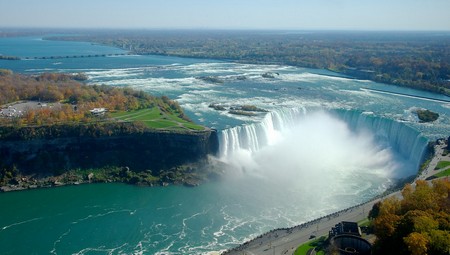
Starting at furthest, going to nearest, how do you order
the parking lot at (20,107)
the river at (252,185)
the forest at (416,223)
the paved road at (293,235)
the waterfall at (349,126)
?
the parking lot at (20,107) → the waterfall at (349,126) → the river at (252,185) → the paved road at (293,235) → the forest at (416,223)

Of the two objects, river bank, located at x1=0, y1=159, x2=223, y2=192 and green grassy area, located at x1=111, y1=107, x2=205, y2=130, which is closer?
river bank, located at x1=0, y1=159, x2=223, y2=192

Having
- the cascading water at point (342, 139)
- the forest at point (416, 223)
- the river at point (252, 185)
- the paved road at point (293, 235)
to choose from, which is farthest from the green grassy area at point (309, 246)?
the cascading water at point (342, 139)

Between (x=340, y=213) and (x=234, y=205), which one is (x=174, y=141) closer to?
(x=234, y=205)

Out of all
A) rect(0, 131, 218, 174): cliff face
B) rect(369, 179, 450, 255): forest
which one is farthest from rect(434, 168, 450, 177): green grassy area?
rect(0, 131, 218, 174): cliff face

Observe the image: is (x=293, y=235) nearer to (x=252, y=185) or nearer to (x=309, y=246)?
(x=309, y=246)

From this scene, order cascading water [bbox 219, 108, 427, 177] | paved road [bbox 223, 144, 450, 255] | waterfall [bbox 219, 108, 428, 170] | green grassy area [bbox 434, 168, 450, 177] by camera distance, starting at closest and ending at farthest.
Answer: paved road [bbox 223, 144, 450, 255] < green grassy area [bbox 434, 168, 450, 177] < cascading water [bbox 219, 108, 427, 177] < waterfall [bbox 219, 108, 428, 170]

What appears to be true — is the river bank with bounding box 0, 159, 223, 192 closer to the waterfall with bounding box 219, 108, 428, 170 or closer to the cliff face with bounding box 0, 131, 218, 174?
the cliff face with bounding box 0, 131, 218, 174

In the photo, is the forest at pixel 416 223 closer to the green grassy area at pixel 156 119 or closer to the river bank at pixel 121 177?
the river bank at pixel 121 177
